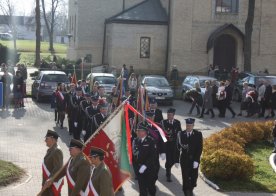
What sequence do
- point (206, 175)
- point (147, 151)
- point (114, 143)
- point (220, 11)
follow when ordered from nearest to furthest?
point (114, 143), point (147, 151), point (206, 175), point (220, 11)

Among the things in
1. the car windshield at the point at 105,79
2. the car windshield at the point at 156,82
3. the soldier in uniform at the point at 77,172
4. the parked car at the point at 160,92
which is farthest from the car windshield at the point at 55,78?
the soldier in uniform at the point at 77,172

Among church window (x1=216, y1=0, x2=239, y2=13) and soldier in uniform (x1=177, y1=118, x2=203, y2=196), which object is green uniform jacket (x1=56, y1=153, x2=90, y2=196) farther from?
church window (x1=216, y1=0, x2=239, y2=13)

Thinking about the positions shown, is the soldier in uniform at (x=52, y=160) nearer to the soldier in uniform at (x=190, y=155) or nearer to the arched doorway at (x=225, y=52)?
the soldier in uniform at (x=190, y=155)

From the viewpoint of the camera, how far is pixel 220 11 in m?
41.1

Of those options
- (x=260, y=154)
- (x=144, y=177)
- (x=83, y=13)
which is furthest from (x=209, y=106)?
(x=83, y=13)

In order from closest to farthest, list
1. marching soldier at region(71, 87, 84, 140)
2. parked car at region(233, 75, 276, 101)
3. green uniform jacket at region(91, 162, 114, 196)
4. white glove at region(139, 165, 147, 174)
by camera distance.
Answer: green uniform jacket at region(91, 162, 114, 196) → white glove at region(139, 165, 147, 174) → marching soldier at region(71, 87, 84, 140) → parked car at region(233, 75, 276, 101)

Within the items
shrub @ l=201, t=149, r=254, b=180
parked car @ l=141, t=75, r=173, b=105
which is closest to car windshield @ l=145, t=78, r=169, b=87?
parked car @ l=141, t=75, r=173, b=105

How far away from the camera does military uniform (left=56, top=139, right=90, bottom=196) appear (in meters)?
9.23

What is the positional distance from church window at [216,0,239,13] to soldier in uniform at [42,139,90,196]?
Result: 32828mm

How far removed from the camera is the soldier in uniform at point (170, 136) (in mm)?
14555

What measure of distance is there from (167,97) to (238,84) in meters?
4.53

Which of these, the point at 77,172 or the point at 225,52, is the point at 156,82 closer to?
the point at 225,52

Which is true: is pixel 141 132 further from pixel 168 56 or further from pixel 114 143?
pixel 168 56

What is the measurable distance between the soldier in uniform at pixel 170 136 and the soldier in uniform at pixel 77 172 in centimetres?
516
